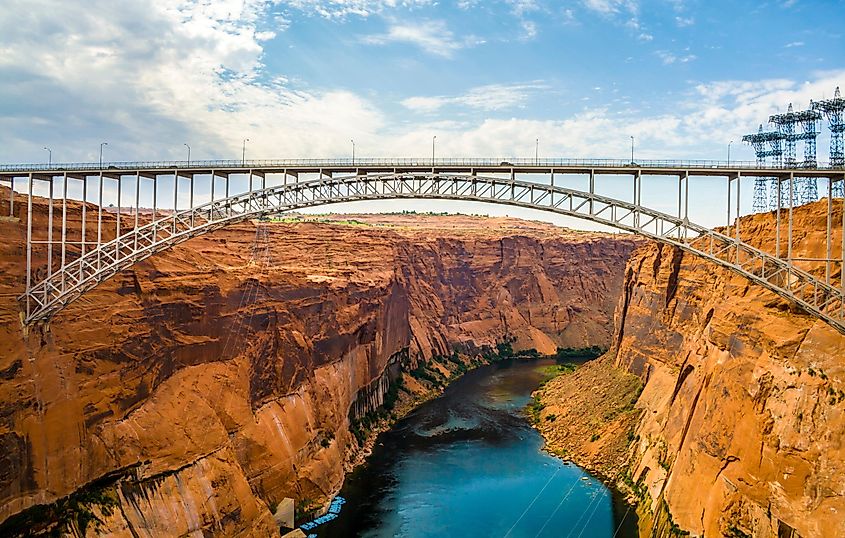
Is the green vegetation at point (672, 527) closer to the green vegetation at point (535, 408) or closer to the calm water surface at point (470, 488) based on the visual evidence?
the calm water surface at point (470, 488)

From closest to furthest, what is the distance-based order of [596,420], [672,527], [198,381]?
1. [672,527]
2. [198,381]
3. [596,420]

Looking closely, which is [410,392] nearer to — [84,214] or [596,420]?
[596,420]

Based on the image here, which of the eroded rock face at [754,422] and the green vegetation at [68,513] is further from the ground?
the eroded rock face at [754,422]

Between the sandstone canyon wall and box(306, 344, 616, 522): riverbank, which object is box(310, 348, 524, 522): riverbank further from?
the sandstone canyon wall

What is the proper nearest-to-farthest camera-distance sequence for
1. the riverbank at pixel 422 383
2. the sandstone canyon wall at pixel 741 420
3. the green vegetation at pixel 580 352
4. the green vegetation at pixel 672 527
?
1. the sandstone canyon wall at pixel 741 420
2. the green vegetation at pixel 672 527
3. the riverbank at pixel 422 383
4. the green vegetation at pixel 580 352

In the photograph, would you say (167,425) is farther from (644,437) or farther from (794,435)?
(644,437)

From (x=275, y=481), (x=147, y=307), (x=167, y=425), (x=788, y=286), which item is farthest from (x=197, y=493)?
(x=788, y=286)

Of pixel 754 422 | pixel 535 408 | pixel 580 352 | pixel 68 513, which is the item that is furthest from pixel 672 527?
pixel 580 352

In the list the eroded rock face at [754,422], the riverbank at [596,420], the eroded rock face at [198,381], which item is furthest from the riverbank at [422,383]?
the eroded rock face at [754,422]
